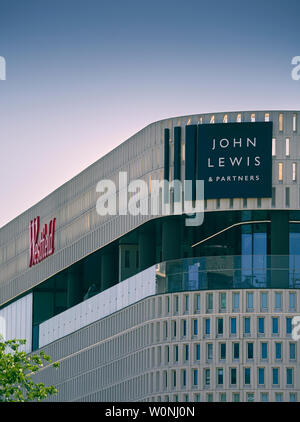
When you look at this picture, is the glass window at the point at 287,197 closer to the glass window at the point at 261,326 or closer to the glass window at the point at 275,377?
the glass window at the point at 261,326

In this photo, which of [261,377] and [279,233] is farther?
[279,233]

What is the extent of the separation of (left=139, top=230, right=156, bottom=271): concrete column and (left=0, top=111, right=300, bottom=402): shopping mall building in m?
0.09

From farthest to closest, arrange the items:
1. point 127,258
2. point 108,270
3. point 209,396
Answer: point 108,270 → point 127,258 → point 209,396

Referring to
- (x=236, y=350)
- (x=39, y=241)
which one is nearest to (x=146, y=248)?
(x=236, y=350)

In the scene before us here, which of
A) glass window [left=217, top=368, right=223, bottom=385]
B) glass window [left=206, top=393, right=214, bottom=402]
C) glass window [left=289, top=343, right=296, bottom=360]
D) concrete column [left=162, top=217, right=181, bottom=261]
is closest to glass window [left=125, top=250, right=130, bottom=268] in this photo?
concrete column [left=162, top=217, right=181, bottom=261]

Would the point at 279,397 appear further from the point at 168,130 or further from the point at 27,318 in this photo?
the point at 27,318

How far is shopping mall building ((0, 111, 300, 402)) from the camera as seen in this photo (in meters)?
92.1

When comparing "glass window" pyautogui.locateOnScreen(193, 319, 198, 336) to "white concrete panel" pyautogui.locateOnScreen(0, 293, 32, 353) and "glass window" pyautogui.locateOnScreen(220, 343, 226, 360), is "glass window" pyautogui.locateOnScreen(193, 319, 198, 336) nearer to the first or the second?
"glass window" pyautogui.locateOnScreen(220, 343, 226, 360)

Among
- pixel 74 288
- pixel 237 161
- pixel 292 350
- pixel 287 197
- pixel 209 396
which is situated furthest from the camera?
pixel 74 288

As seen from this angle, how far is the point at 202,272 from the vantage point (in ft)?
307

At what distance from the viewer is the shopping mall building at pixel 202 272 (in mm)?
92062

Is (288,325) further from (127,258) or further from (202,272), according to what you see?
(127,258)

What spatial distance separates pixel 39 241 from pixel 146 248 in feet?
83.8
